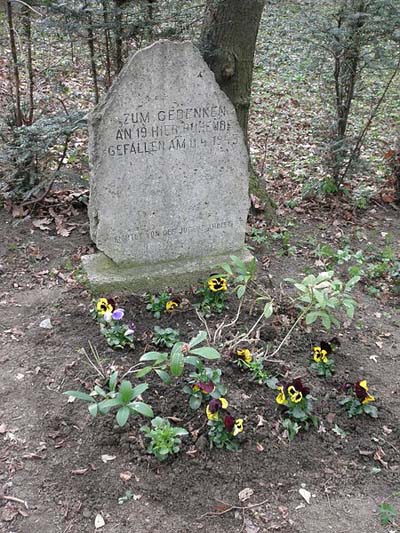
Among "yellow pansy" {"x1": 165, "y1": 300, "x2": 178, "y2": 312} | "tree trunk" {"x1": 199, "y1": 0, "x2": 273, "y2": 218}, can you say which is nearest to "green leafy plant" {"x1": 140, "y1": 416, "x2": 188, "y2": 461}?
"yellow pansy" {"x1": 165, "y1": 300, "x2": 178, "y2": 312}

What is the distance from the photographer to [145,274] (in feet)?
13.9

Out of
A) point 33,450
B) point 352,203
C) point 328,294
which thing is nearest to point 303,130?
point 352,203

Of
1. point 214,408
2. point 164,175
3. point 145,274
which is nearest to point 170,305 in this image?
point 145,274

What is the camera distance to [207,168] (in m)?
4.23

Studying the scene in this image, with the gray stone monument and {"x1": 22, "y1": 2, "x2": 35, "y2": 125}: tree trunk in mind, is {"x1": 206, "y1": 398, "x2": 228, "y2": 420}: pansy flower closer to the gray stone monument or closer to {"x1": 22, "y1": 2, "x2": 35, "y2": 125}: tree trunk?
the gray stone monument

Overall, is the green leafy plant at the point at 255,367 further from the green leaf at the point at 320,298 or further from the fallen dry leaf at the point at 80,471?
the fallen dry leaf at the point at 80,471

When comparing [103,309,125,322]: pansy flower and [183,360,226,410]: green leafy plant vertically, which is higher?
[103,309,125,322]: pansy flower

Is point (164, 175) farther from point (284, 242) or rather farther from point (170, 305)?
point (284, 242)

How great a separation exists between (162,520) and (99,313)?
1395 millimetres

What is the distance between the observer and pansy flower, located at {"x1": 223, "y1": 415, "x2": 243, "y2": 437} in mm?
2934

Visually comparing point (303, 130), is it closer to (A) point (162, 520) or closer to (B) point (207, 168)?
(B) point (207, 168)

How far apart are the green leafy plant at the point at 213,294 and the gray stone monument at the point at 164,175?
248 mm

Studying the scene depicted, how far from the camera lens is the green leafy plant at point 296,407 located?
3125 millimetres

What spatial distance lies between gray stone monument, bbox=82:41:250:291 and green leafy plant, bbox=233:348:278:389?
40.9 inches
